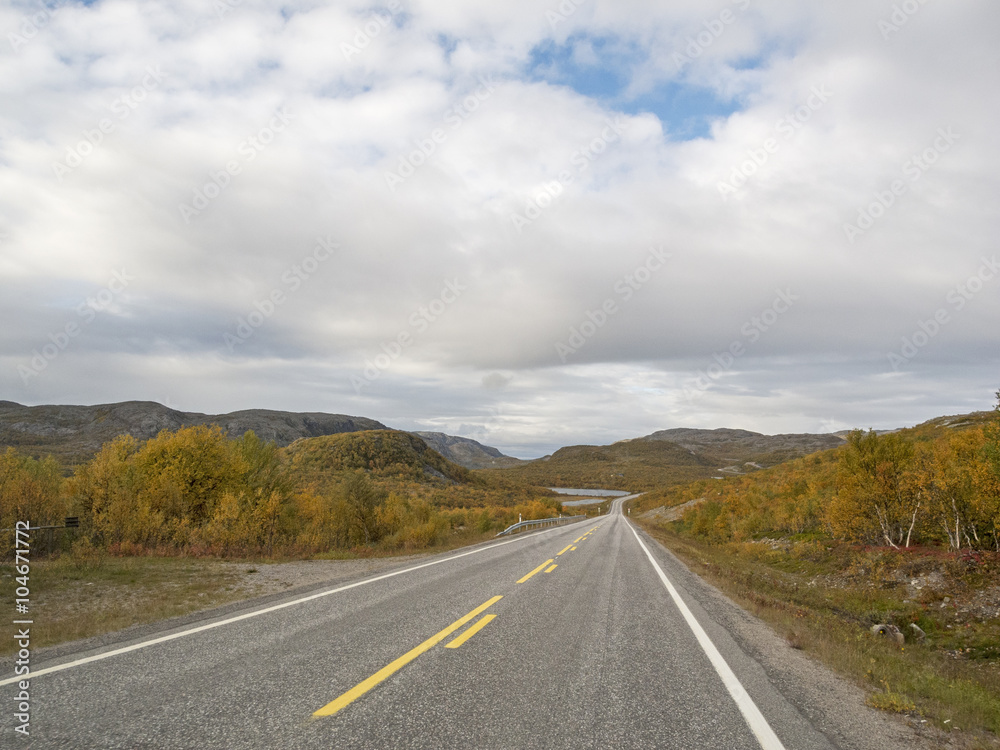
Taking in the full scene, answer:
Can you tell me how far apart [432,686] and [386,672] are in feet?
1.98

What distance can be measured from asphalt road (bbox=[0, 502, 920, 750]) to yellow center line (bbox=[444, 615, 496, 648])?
3 centimetres

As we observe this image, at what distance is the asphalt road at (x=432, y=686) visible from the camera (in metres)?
3.75

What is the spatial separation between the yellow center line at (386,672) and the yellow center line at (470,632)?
0.17 metres

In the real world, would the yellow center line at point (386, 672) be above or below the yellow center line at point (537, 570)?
above

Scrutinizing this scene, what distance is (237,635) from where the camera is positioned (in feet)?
21.2

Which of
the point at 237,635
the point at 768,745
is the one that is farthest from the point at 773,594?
the point at 237,635

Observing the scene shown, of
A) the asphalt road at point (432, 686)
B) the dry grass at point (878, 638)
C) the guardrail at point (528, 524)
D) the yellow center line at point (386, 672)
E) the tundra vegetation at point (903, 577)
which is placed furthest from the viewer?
the guardrail at point (528, 524)

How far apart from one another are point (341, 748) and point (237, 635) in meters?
3.88

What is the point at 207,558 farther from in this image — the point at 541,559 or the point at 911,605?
the point at 911,605

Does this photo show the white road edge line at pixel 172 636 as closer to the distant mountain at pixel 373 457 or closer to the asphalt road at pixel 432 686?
the asphalt road at pixel 432 686

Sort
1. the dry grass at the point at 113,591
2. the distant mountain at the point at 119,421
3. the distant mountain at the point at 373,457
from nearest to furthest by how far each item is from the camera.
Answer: the dry grass at the point at 113,591 < the distant mountain at the point at 373,457 < the distant mountain at the point at 119,421

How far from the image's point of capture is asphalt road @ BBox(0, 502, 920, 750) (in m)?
3.75

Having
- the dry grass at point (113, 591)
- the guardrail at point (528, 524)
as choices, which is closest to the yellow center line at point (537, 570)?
the dry grass at point (113, 591)

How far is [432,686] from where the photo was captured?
4.65 m
